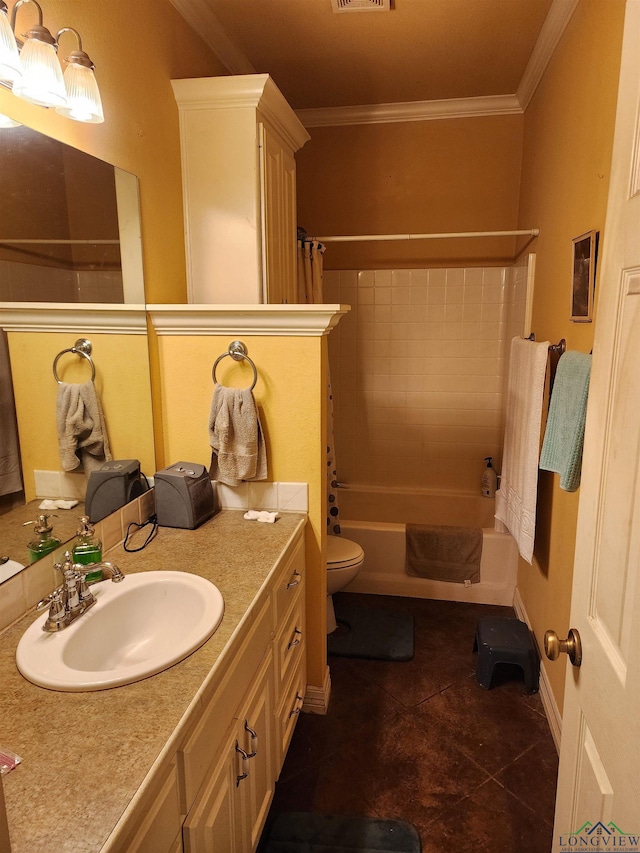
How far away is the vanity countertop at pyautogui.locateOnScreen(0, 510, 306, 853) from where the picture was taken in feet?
2.48

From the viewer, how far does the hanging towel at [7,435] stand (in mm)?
1248

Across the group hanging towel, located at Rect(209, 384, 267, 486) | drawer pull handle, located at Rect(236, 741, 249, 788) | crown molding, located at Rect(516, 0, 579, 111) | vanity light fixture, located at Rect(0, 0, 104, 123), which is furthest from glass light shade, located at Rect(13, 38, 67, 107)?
crown molding, located at Rect(516, 0, 579, 111)

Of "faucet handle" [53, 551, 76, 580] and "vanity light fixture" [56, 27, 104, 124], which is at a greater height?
"vanity light fixture" [56, 27, 104, 124]

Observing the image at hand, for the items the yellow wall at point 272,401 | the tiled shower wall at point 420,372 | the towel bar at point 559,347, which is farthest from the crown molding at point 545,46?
the yellow wall at point 272,401

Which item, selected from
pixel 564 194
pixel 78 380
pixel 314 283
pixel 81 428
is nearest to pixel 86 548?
pixel 81 428

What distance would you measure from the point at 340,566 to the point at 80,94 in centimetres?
199

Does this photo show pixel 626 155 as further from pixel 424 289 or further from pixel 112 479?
pixel 424 289

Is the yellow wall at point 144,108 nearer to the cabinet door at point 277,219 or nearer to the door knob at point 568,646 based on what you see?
the cabinet door at point 277,219

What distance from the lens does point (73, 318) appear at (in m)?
1.49

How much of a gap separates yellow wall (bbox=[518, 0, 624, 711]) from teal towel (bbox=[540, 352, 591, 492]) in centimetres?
9

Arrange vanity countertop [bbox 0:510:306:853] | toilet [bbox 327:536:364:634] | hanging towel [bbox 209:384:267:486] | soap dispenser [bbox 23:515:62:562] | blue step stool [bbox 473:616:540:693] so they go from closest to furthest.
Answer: vanity countertop [bbox 0:510:306:853], soap dispenser [bbox 23:515:62:562], hanging towel [bbox 209:384:267:486], blue step stool [bbox 473:616:540:693], toilet [bbox 327:536:364:634]

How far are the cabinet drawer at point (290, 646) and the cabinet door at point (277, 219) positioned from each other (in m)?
1.22

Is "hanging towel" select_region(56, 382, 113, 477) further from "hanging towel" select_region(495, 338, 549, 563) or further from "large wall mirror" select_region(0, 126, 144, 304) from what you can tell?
"hanging towel" select_region(495, 338, 549, 563)

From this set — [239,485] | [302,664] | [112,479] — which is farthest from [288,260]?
[302,664]
